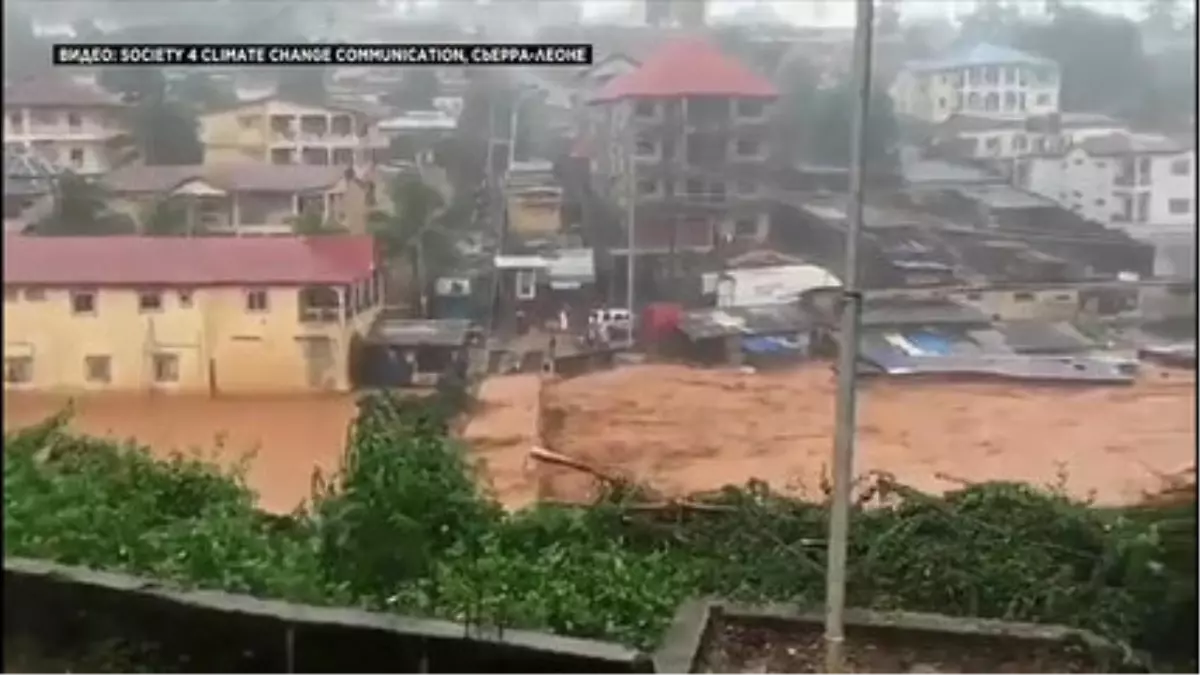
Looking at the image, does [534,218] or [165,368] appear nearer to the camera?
[165,368]

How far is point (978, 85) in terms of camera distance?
81.7 inches

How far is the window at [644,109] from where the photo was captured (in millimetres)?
2074

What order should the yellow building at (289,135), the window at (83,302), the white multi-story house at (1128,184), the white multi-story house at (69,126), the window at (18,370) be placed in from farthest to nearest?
the yellow building at (289,135)
the white multi-story house at (1128,184)
the window at (83,302)
the white multi-story house at (69,126)
the window at (18,370)

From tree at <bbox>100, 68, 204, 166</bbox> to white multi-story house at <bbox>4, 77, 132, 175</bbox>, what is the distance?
17mm

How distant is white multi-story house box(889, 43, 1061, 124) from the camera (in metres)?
2.05

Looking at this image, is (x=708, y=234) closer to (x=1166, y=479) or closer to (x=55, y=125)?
(x=1166, y=479)

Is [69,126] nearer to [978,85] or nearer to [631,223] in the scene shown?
[631,223]

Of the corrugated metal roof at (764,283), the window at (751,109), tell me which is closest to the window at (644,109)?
the window at (751,109)

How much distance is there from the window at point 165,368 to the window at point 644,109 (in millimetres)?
691

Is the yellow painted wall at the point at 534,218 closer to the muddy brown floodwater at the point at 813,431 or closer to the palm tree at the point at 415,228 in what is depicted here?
the palm tree at the point at 415,228

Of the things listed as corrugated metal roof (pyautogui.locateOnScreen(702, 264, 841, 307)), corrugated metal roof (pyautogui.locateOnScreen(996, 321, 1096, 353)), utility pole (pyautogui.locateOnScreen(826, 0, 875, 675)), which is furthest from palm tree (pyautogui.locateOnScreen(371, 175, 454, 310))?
corrugated metal roof (pyautogui.locateOnScreen(996, 321, 1096, 353))

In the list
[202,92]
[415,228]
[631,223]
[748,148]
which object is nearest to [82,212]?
[202,92]

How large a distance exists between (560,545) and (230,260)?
592 mm

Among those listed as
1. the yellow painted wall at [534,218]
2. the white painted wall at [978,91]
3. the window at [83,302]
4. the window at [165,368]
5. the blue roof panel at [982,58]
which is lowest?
the window at [165,368]
